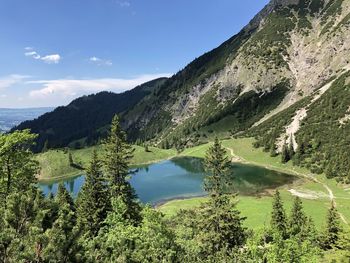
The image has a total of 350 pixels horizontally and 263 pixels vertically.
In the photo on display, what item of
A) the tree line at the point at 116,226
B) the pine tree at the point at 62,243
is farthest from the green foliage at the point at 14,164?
the pine tree at the point at 62,243

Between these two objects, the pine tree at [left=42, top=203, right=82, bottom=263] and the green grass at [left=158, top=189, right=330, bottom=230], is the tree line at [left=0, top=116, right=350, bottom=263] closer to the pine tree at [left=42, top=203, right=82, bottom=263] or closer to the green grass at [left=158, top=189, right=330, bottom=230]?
the pine tree at [left=42, top=203, right=82, bottom=263]

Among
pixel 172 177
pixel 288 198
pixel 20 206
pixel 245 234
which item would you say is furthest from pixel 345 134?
pixel 20 206

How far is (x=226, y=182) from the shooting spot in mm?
44312

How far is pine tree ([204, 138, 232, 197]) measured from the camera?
1729 inches

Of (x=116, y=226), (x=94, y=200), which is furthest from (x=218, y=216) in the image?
(x=116, y=226)

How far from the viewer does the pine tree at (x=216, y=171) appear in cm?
4391

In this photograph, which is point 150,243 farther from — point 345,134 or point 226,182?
point 345,134

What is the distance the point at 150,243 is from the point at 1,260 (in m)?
11.6

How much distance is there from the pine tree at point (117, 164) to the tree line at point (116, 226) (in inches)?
4.8

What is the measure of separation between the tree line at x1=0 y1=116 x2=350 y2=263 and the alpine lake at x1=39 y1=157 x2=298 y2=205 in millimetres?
61814

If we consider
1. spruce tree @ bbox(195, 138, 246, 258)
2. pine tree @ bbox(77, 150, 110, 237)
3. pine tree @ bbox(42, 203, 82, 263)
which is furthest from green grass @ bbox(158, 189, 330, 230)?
pine tree @ bbox(42, 203, 82, 263)

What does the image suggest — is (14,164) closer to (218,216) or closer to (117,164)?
(117,164)

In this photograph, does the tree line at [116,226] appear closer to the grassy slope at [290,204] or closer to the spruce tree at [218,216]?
the spruce tree at [218,216]

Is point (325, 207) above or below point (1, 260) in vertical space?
below
